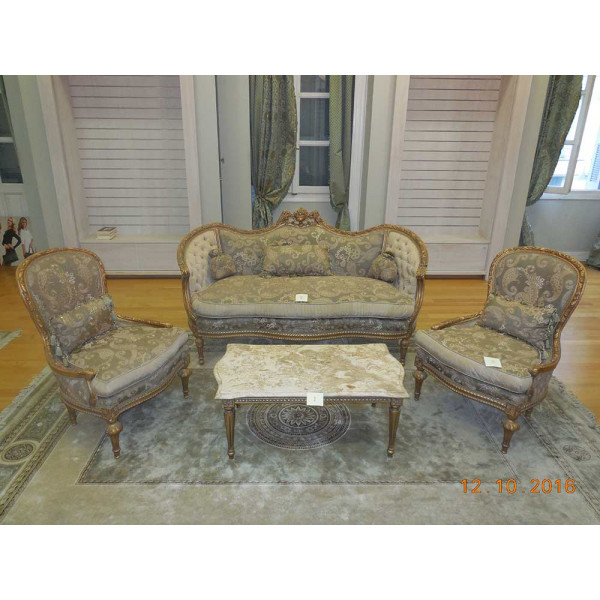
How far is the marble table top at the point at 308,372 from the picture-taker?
267cm

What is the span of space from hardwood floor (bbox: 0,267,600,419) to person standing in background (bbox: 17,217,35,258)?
32 cm

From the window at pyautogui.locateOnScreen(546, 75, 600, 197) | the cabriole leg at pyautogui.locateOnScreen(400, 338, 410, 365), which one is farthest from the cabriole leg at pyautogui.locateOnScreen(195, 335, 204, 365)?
the window at pyautogui.locateOnScreen(546, 75, 600, 197)

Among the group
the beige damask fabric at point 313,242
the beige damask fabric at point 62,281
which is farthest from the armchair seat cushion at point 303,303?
the beige damask fabric at point 62,281

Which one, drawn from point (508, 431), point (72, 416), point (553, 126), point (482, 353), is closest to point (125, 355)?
point (72, 416)

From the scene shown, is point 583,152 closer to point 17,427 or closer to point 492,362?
point 492,362

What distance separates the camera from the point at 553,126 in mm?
5820

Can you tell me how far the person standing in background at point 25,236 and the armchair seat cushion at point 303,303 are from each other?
362 cm

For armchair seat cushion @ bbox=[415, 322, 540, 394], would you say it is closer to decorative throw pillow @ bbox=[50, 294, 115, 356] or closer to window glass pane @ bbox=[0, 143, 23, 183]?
decorative throw pillow @ bbox=[50, 294, 115, 356]

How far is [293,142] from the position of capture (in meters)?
5.80

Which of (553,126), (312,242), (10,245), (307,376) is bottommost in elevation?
(10,245)

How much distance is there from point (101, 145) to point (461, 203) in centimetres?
458

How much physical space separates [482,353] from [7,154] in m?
6.15

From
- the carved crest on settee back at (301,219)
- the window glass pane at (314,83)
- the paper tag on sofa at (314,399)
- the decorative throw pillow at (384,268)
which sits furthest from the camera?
the window glass pane at (314,83)

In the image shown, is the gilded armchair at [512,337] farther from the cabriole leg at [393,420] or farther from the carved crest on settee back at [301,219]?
the carved crest on settee back at [301,219]
